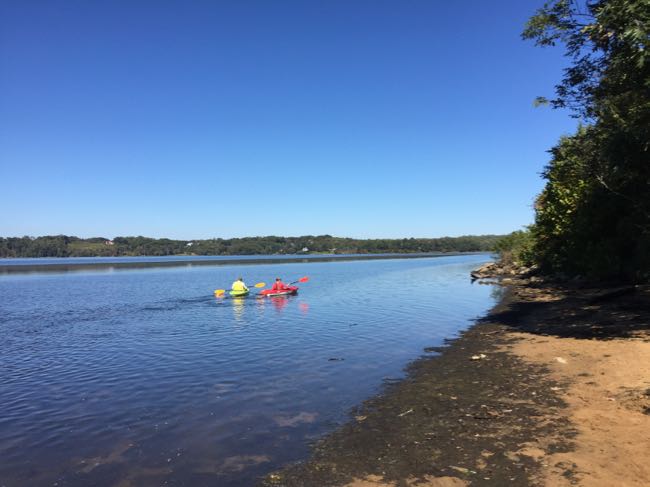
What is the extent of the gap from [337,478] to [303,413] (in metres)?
3.95

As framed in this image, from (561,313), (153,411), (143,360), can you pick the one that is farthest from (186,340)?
(561,313)

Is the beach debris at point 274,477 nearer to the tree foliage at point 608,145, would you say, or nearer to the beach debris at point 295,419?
the beach debris at point 295,419

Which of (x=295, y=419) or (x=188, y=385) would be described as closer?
(x=295, y=419)

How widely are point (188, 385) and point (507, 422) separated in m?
10.00

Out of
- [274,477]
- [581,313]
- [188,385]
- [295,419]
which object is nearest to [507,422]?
[295,419]

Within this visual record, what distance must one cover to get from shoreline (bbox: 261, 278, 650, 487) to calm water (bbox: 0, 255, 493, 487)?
109 centimetres

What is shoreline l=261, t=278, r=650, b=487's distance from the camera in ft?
25.5

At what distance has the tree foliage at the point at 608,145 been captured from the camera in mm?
14406

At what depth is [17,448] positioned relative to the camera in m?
10.5

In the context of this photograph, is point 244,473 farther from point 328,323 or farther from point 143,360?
point 328,323

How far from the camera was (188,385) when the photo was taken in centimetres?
1512

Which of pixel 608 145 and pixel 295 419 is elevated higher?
pixel 608 145

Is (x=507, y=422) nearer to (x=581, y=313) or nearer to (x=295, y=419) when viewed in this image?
(x=295, y=419)

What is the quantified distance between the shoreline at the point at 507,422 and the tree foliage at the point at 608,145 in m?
6.92
